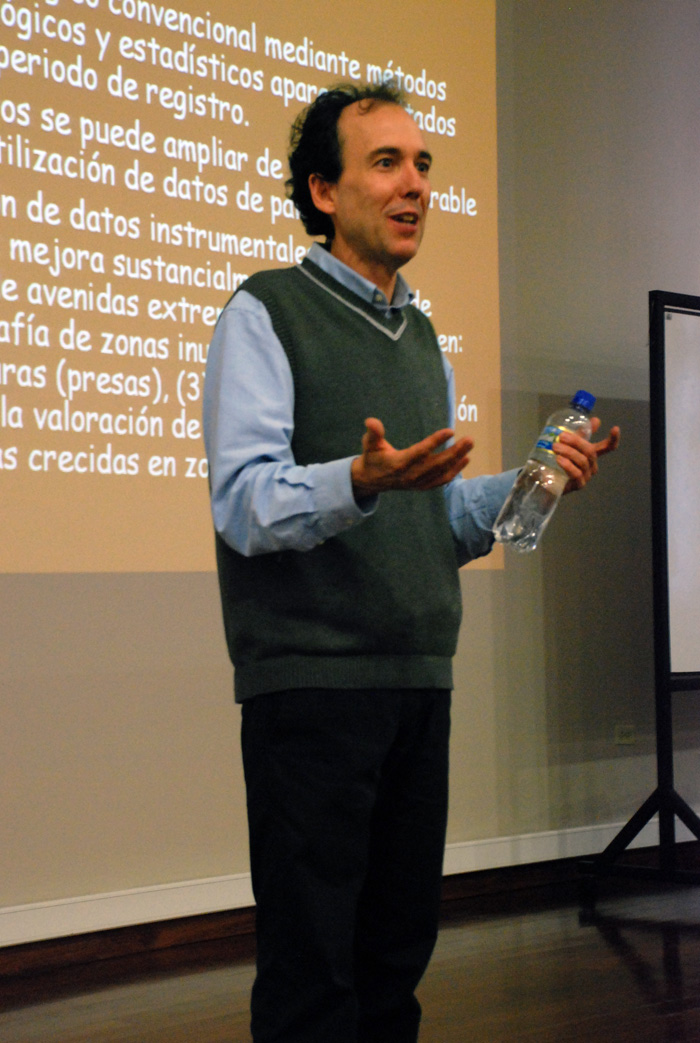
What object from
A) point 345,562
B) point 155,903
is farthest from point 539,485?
point 155,903

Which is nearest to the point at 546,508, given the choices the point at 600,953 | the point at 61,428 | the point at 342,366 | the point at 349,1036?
the point at 342,366

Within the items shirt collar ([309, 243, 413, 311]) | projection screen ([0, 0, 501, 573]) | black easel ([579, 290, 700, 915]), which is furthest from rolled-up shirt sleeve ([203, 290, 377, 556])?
black easel ([579, 290, 700, 915])

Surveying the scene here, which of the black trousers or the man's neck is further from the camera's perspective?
the man's neck

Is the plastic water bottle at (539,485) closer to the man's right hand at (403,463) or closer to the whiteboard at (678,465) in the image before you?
the man's right hand at (403,463)

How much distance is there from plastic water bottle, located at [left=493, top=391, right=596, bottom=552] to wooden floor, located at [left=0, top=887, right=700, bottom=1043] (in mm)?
1218

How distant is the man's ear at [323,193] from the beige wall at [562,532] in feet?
5.54

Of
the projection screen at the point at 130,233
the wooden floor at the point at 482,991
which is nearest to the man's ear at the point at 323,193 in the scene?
the projection screen at the point at 130,233

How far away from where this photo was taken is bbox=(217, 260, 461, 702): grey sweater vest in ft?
4.36

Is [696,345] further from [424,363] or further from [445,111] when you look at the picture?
[424,363]

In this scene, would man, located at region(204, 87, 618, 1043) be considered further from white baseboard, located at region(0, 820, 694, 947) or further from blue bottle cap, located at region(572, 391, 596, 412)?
white baseboard, located at region(0, 820, 694, 947)

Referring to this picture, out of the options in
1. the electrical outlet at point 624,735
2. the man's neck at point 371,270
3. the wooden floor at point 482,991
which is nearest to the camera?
the man's neck at point 371,270

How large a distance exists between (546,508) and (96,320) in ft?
5.53

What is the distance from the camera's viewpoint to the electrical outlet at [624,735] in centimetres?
409

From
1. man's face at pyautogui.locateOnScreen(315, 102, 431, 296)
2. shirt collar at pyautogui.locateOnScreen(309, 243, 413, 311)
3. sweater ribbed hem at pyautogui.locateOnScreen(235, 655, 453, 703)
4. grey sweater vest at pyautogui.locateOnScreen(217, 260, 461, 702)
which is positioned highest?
man's face at pyautogui.locateOnScreen(315, 102, 431, 296)
